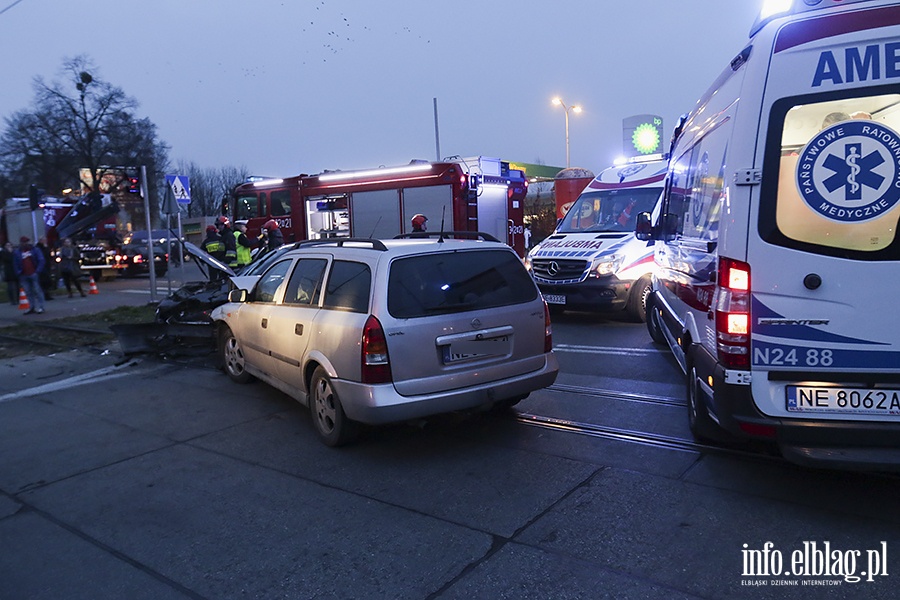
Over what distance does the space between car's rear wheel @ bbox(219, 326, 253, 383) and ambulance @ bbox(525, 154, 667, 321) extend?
4949mm

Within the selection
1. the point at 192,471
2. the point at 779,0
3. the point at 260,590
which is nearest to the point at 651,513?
the point at 260,590

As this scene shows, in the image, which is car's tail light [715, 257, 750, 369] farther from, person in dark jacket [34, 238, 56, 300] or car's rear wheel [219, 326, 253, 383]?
person in dark jacket [34, 238, 56, 300]

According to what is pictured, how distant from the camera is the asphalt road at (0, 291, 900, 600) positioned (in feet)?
11.1

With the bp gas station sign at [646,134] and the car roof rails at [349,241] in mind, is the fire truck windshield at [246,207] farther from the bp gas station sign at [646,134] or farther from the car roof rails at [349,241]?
the car roof rails at [349,241]

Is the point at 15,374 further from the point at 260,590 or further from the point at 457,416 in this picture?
the point at 260,590

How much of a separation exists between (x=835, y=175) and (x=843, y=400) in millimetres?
1204

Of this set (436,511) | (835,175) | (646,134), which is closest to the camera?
(835,175)

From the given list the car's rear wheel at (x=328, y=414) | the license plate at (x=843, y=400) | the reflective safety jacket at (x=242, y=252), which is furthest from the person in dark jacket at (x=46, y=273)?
the license plate at (x=843, y=400)

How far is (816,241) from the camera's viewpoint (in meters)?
3.65

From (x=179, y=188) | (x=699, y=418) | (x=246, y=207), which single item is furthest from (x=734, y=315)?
(x=246, y=207)

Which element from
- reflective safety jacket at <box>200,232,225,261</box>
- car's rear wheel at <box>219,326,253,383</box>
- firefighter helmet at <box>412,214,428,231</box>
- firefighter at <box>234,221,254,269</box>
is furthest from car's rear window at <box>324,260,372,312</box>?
reflective safety jacket at <box>200,232,225,261</box>

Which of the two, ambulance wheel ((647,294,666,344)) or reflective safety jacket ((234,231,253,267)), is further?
reflective safety jacket ((234,231,253,267))

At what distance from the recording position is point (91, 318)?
551 inches

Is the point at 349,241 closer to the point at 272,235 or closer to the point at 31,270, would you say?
the point at 272,235
